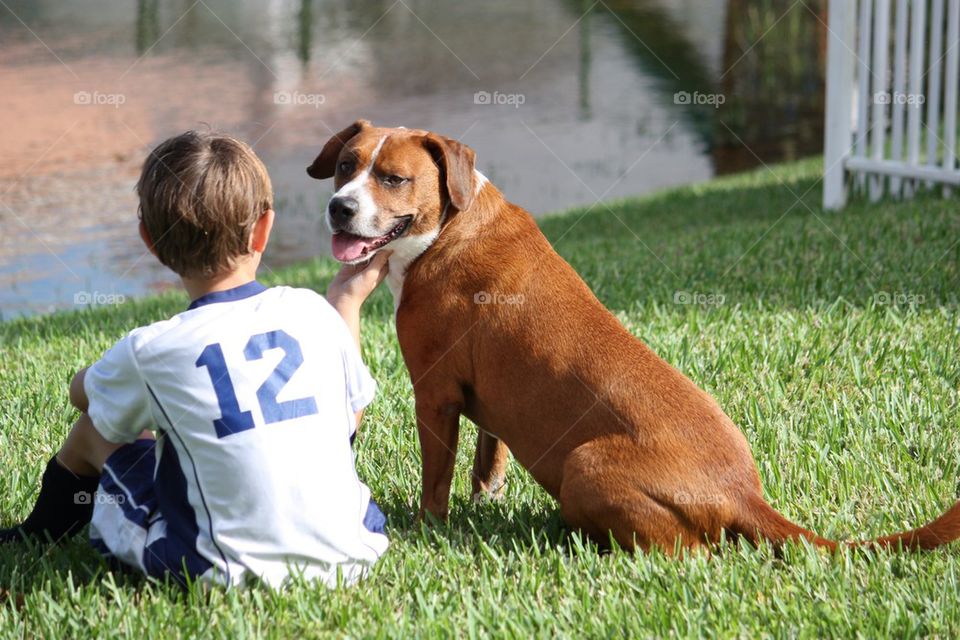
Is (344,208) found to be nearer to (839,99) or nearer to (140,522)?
(140,522)

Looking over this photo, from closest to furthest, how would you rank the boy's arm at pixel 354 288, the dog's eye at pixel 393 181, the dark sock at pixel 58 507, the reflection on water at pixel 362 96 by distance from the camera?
the dark sock at pixel 58 507 → the boy's arm at pixel 354 288 → the dog's eye at pixel 393 181 → the reflection on water at pixel 362 96

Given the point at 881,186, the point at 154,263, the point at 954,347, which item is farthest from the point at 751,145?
the point at 954,347

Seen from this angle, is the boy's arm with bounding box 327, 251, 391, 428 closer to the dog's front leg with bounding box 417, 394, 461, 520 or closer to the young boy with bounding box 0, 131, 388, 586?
the dog's front leg with bounding box 417, 394, 461, 520

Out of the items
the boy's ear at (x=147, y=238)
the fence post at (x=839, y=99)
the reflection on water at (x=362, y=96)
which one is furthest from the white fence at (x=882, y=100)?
the boy's ear at (x=147, y=238)

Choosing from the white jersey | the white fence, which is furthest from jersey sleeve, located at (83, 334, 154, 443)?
the white fence

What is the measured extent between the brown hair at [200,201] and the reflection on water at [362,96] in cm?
692

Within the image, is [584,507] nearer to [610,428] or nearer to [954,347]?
[610,428]

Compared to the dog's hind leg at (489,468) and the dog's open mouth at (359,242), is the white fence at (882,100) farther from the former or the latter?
the dog's open mouth at (359,242)

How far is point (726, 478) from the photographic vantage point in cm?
305

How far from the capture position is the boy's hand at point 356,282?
10.9 ft

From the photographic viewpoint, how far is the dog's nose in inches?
138

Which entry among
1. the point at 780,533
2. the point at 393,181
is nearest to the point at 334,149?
the point at 393,181

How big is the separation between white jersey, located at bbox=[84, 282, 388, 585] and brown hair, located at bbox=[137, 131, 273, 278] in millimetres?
118

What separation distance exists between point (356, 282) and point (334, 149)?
0.73 metres
